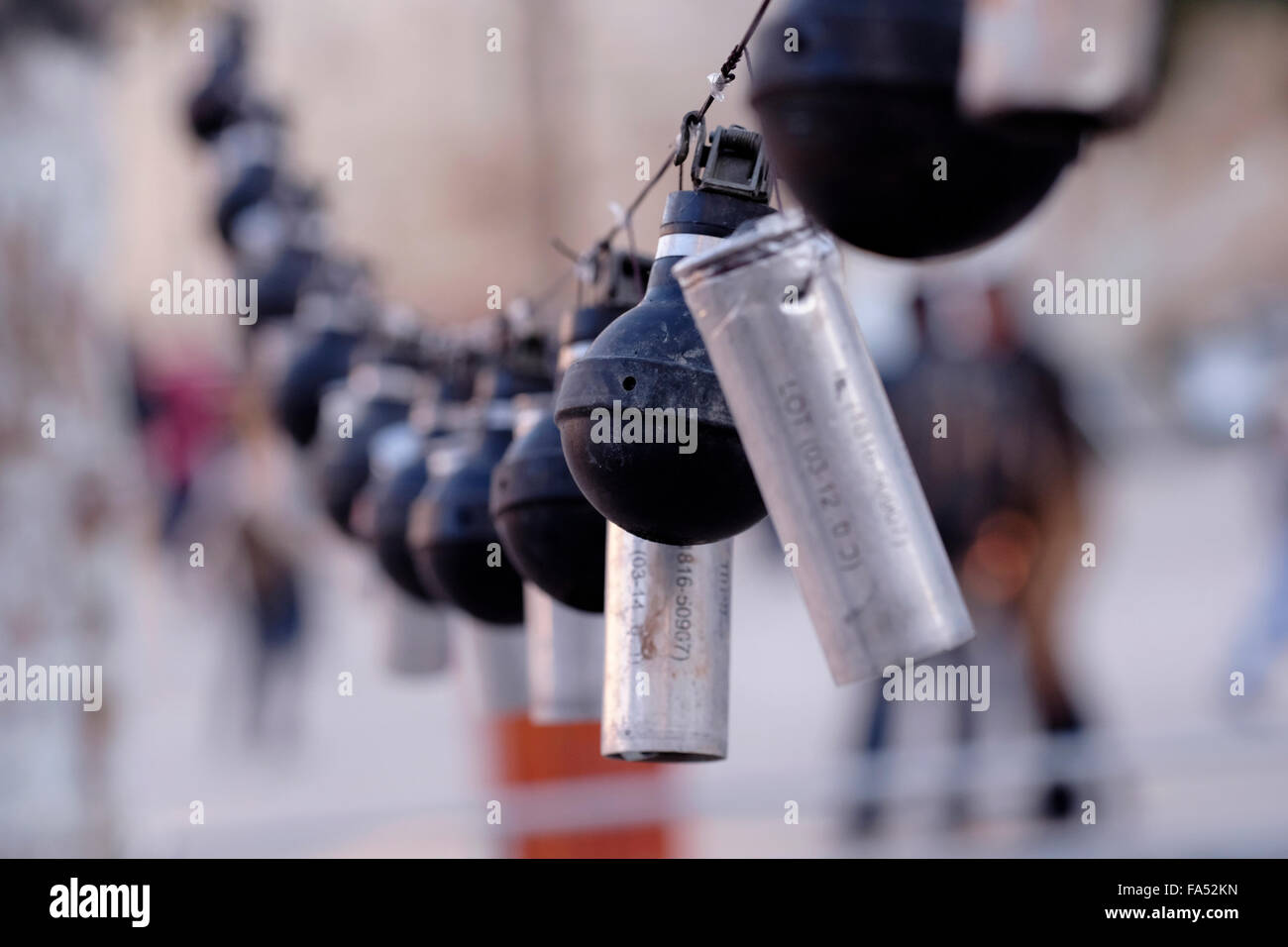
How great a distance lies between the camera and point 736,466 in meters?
1.71

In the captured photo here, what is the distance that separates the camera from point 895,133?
1764 mm

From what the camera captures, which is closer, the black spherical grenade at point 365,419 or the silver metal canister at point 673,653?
the silver metal canister at point 673,653

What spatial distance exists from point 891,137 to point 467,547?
109 cm

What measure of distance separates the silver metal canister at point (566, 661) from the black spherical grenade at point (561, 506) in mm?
266

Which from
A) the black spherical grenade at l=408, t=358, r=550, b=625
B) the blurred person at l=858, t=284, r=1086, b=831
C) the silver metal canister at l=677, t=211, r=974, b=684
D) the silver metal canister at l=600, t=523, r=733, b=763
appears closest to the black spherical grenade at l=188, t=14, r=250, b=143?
the blurred person at l=858, t=284, r=1086, b=831

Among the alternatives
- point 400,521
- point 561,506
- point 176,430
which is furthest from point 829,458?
point 176,430

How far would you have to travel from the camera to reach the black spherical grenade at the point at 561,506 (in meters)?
2.17

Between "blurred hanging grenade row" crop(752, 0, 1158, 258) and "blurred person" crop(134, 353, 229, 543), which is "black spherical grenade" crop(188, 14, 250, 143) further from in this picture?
"blurred person" crop(134, 353, 229, 543)

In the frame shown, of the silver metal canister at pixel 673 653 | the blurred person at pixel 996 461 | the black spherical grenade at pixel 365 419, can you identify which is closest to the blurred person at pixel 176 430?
the blurred person at pixel 996 461

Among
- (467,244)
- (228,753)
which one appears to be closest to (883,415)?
(228,753)

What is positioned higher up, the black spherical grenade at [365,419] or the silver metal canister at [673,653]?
the black spherical grenade at [365,419]

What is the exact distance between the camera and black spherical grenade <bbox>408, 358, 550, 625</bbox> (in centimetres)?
267

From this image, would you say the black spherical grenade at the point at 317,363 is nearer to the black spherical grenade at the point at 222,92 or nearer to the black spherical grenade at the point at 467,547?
the black spherical grenade at the point at 222,92

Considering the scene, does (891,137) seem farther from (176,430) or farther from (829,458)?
(176,430)
